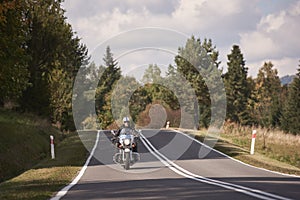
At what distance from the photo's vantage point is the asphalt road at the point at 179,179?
444 inches

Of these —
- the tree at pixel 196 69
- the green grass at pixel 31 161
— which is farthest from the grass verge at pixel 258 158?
the tree at pixel 196 69

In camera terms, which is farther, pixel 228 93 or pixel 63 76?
pixel 228 93

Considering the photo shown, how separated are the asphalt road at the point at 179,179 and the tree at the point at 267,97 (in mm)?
67770

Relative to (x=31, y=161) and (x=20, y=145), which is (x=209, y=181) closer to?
(x=31, y=161)

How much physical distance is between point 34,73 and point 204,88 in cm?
2259

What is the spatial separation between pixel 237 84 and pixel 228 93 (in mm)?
3568

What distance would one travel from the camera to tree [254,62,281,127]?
3662 inches

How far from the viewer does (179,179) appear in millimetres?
15039

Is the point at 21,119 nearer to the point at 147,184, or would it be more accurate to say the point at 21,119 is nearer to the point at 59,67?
the point at 59,67

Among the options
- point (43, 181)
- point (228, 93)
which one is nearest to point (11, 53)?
point (43, 181)

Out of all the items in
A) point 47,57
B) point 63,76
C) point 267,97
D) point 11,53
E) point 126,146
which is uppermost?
point 267,97

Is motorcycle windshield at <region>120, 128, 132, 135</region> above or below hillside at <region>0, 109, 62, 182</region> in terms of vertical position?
above

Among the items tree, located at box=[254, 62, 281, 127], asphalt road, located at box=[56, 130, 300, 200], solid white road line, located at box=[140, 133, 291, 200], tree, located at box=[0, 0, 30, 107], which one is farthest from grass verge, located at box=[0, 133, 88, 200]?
tree, located at box=[254, 62, 281, 127]

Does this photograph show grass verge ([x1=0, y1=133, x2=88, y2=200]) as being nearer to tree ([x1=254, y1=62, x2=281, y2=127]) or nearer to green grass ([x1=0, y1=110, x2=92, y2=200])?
green grass ([x1=0, y1=110, x2=92, y2=200])
